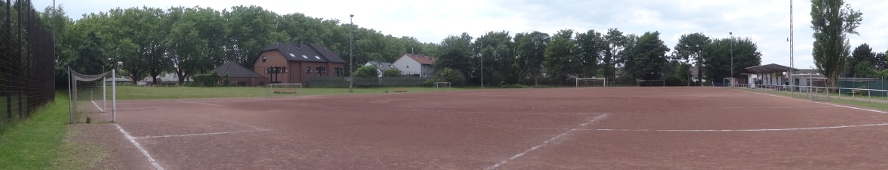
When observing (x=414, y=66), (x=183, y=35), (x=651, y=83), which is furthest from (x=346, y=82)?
(x=651, y=83)

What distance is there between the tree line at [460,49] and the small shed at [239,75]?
6.75 meters

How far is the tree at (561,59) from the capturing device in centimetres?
8956

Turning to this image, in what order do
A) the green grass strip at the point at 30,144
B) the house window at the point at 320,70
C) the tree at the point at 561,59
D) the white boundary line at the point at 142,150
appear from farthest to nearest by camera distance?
the tree at the point at 561,59 < the house window at the point at 320,70 < the white boundary line at the point at 142,150 < the green grass strip at the point at 30,144

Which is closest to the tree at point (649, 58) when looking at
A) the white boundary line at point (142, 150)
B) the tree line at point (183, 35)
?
the tree line at point (183, 35)

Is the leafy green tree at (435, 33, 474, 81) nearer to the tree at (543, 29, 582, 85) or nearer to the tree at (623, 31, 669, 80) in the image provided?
the tree at (543, 29, 582, 85)

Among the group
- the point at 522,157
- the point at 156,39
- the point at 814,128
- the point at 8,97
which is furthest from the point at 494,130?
the point at 156,39

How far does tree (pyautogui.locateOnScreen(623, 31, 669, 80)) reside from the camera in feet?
293

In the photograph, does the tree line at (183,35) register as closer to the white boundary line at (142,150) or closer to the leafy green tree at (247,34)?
the leafy green tree at (247,34)

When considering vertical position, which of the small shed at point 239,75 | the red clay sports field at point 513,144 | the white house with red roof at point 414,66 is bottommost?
the red clay sports field at point 513,144

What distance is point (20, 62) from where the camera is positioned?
1579 centimetres

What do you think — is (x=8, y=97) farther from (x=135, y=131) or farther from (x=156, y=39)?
(x=156, y=39)

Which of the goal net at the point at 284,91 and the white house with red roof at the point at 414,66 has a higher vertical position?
the white house with red roof at the point at 414,66

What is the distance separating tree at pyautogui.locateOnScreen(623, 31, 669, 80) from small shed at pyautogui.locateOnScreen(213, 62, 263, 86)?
5537 centimetres

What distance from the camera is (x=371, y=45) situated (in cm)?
10825
